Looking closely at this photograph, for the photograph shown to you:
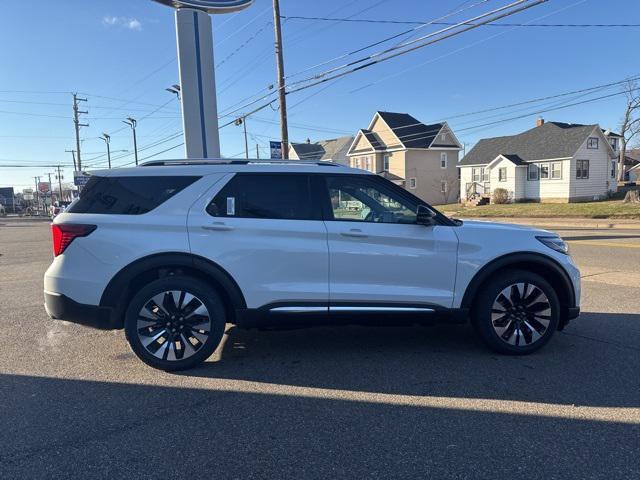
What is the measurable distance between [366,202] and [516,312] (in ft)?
5.81

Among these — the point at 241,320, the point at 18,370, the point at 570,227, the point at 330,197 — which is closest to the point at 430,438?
the point at 241,320

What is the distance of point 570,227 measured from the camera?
778 inches

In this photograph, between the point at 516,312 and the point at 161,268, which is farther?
the point at 516,312

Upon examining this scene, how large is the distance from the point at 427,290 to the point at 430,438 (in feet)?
4.99

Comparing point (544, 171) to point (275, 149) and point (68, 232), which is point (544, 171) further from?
point (68, 232)

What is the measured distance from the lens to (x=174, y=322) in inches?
168

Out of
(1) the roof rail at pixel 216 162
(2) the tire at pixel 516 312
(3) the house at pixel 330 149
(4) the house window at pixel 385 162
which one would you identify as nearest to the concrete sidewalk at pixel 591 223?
(2) the tire at pixel 516 312

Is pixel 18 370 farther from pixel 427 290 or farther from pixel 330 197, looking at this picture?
pixel 427 290

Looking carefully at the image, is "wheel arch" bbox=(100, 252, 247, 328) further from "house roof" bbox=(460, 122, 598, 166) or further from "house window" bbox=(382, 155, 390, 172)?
"house window" bbox=(382, 155, 390, 172)

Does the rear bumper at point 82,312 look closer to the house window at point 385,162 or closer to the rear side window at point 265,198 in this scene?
the rear side window at point 265,198

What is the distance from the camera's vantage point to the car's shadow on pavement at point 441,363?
3801 mm

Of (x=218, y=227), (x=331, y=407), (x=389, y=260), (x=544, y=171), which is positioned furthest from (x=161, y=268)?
(x=544, y=171)

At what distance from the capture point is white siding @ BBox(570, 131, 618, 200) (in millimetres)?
36094

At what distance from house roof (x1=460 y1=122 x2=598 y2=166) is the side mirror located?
36607mm
